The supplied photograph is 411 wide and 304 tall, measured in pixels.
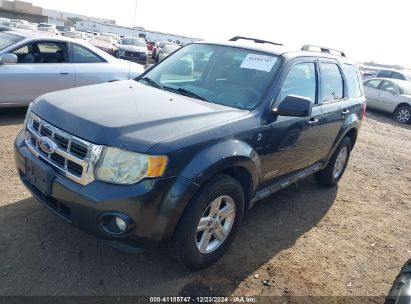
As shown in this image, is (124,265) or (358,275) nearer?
(124,265)

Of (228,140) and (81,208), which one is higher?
(228,140)

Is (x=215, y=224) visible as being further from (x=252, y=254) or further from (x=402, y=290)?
(x=402, y=290)

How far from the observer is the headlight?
253 cm

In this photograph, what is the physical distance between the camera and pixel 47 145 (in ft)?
9.35

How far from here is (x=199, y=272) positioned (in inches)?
124

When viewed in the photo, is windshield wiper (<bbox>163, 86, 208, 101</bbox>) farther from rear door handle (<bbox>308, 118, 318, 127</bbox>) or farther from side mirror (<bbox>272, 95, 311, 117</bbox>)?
rear door handle (<bbox>308, 118, 318, 127</bbox>)

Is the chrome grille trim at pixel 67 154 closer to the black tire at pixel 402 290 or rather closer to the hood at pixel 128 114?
the hood at pixel 128 114

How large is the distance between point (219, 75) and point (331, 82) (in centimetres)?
173

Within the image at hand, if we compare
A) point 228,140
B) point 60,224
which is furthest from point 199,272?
point 60,224

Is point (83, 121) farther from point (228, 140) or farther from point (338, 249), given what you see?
point (338, 249)

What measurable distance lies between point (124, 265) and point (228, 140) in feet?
4.45

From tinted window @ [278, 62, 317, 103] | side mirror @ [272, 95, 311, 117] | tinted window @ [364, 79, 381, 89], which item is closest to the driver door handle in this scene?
tinted window @ [278, 62, 317, 103]

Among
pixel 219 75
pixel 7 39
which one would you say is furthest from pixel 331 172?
pixel 7 39

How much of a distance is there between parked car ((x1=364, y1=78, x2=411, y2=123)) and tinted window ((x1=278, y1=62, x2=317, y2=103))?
467 inches
